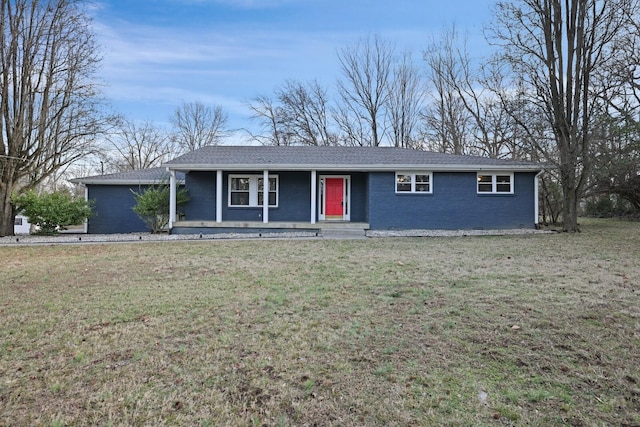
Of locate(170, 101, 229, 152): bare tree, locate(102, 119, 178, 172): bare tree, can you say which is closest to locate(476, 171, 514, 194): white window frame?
locate(170, 101, 229, 152): bare tree

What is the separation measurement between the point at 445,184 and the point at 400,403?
13401 mm

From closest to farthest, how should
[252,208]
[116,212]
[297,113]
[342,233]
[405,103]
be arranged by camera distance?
[342,233] < [252,208] < [116,212] < [405,103] < [297,113]

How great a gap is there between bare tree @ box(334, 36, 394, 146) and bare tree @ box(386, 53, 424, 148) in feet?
2.14

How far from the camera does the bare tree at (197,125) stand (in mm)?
35500

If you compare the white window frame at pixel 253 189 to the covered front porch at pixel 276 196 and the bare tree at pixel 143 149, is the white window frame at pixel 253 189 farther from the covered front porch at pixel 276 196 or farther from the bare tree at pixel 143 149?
the bare tree at pixel 143 149

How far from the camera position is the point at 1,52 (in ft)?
44.6

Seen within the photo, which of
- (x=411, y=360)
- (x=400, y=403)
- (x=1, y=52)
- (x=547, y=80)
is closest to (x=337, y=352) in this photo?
(x=411, y=360)

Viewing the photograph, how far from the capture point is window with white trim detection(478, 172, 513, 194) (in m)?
14.7

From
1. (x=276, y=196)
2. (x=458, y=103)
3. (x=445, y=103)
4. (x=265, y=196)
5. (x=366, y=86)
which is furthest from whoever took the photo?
(x=366, y=86)

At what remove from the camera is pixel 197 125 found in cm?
3594

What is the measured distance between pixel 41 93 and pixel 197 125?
71.2 feet

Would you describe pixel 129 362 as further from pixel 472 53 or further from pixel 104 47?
pixel 472 53

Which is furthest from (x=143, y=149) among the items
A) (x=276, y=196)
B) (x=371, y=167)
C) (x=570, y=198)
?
(x=570, y=198)

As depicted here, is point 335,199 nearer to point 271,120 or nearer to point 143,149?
point 271,120
